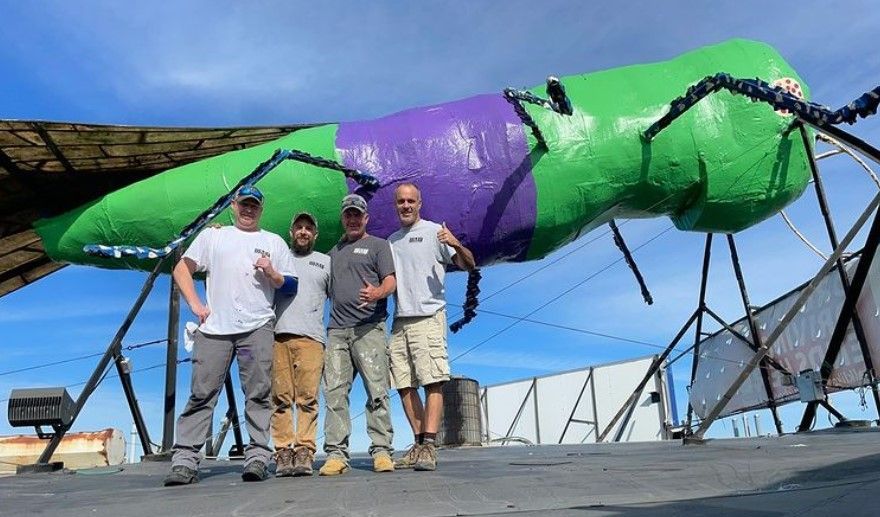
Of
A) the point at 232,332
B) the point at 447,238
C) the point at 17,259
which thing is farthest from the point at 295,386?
the point at 17,259

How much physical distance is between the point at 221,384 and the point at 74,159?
2963 millimetres

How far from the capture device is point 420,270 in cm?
381

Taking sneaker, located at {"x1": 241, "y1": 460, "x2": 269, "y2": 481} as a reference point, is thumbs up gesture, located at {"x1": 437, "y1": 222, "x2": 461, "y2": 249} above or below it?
above

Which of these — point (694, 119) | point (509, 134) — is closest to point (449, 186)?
point (509, 134)

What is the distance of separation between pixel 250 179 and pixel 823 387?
Answer: 555 centimetres

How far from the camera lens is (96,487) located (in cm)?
346

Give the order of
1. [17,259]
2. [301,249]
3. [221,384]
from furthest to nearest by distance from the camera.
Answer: [17,259], [301,249], [221,384]

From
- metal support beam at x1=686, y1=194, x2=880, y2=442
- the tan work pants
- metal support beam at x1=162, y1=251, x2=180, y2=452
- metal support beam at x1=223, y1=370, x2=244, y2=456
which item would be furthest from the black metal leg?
metal support beam at x1=686, y1=194, x2=880, y2=442

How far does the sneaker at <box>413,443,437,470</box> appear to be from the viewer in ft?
11.4

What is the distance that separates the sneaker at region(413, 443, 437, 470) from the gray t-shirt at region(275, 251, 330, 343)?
79 cm

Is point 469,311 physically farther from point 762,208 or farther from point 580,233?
point 762,208

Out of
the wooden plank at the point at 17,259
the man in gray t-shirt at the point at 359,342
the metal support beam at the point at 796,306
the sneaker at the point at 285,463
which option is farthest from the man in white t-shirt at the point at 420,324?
the wooden plank at the point at 17,259

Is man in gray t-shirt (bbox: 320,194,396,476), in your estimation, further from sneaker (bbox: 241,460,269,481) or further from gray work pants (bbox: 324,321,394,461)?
sneaker (bbox: 241,460,269,481)

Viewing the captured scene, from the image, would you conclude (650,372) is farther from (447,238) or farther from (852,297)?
(447,238)
